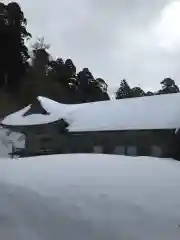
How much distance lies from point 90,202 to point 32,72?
31.8 metres

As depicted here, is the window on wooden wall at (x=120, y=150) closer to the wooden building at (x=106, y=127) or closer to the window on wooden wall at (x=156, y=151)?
the wooden building at (x=106, y=127)

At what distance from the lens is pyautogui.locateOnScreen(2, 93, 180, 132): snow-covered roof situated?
1579cm

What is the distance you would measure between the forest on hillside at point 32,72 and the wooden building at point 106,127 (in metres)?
10.5

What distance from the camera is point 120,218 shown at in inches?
117

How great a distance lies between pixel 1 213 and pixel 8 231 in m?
0.25

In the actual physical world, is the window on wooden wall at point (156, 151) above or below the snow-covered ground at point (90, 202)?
below

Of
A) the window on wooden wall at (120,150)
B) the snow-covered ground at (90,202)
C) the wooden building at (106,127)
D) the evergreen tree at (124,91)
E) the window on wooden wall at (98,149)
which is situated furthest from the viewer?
the evergreen tree at (124,91)

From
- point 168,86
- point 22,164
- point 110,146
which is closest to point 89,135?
point 110,146

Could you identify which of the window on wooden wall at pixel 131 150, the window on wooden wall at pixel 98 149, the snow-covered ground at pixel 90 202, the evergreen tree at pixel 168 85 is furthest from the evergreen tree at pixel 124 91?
the snow-covered ground at pixel 90 202

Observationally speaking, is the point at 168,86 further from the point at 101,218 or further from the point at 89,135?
the point at 101,218

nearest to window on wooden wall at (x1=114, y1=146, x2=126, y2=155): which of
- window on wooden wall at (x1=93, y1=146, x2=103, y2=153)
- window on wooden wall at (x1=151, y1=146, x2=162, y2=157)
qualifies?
window on wooden wall at (x1=93, y1=146, x2=103, y2=153)

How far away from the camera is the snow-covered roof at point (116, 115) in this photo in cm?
1579

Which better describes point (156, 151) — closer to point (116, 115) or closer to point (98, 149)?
point (98, 149)

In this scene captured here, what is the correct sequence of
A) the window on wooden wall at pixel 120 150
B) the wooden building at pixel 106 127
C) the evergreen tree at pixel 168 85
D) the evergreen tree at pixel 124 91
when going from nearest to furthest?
the wooden building at pixel 106 127 < the window on wooden wall at pixel 120 150 < the evergreen tree at pixel 168 85 < the evergreen tree at pixel 124 91
